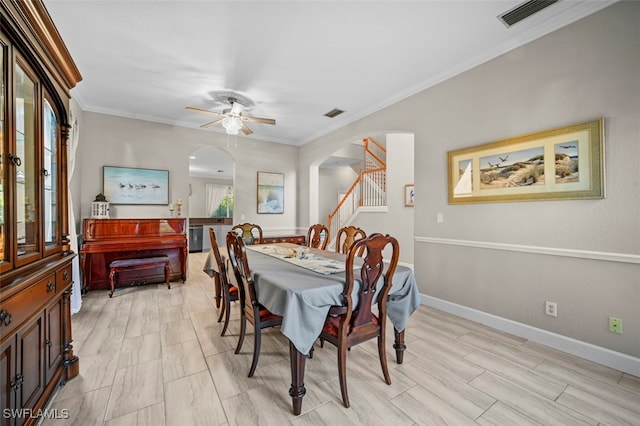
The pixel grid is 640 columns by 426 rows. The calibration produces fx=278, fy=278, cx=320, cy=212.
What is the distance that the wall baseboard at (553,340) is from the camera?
2.05 metres

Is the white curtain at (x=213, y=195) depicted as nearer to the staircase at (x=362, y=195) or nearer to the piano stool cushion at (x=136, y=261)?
the staircase at (x=362, y=195)

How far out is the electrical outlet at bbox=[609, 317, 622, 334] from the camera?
2086 mm

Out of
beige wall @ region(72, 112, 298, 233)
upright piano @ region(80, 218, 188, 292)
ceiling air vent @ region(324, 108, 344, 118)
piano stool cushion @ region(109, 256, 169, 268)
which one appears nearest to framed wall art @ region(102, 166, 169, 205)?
beige wall @ region(72, 112, 298, 233)

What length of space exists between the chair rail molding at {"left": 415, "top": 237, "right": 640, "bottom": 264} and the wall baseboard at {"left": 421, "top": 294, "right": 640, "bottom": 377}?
695 millimetres

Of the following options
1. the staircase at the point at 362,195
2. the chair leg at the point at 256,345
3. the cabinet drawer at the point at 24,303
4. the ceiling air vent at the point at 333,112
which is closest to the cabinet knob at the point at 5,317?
the cabinet drawer at the point at 24,303

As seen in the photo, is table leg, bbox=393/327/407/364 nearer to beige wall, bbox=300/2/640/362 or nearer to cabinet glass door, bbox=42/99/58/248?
beige wall, bbox=300/2/640/362

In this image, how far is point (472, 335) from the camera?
105 inches

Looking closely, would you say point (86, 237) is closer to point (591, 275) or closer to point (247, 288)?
point (247, 288)

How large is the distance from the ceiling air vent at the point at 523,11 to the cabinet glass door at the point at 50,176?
3.50m

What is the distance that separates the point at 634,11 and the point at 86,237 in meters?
6.16

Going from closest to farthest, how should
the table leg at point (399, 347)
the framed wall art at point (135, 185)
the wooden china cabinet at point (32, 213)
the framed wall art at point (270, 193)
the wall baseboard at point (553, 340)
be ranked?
the wooden china cabinet at point (32, 213) < the wall baseboard at point (553, 340) < the table leg at point (399, 347) < the framed wall art at point (135, 185) < the framed wall art at point (270, 193)

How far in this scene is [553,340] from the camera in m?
Answer: 2.41

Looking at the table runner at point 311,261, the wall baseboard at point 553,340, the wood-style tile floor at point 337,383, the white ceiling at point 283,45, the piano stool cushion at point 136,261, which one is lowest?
the wood-style tile floor at point 337,383

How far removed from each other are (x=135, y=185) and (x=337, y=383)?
4.58 meters
